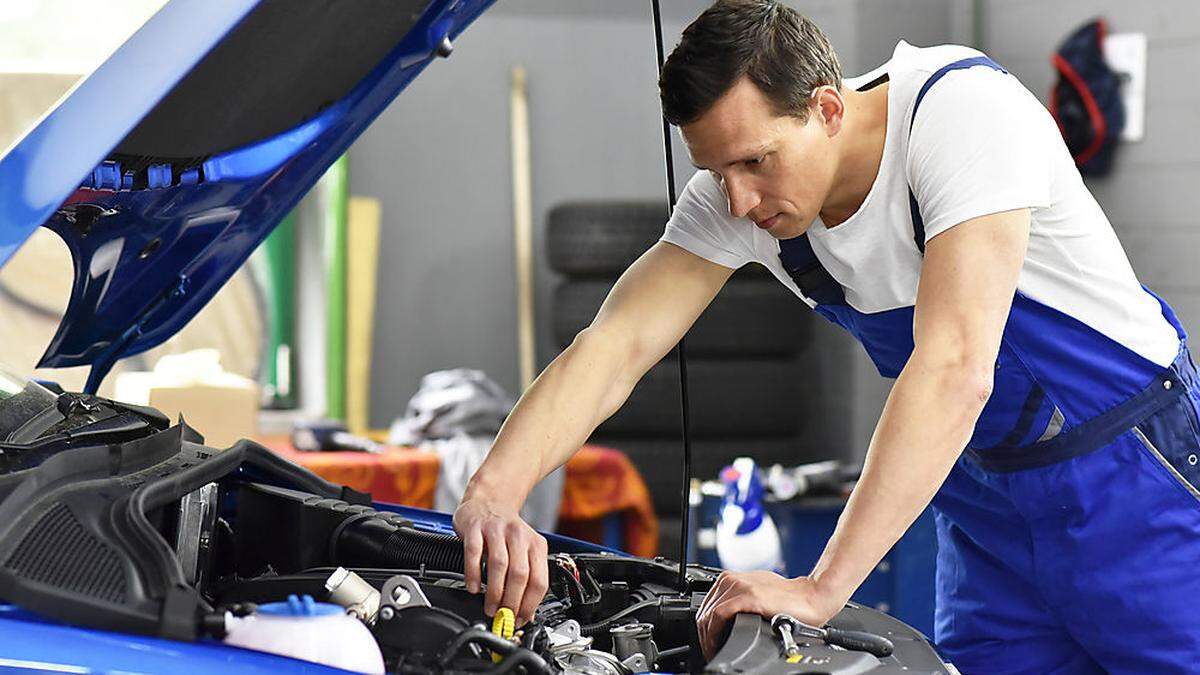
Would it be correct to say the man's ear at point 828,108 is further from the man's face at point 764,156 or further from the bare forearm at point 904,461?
the bare forearm at point 904,461

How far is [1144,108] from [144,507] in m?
3.88

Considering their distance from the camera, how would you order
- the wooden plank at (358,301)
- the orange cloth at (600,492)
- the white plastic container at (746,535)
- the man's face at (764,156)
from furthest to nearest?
the wooden plank at (358,301)
the orange cloth at (600,492)
the white plastic container at (746,535)
the man's face at (764,156)

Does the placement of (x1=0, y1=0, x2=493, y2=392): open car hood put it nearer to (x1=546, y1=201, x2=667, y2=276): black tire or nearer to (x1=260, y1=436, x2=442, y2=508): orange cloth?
(x1=260, y1=436, x2=442, y2=508): orange cloth

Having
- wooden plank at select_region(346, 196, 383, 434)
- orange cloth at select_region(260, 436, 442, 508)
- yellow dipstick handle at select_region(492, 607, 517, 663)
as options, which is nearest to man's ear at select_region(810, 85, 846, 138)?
yellow dipstick handle at select_region(492, 607, 517, 663)

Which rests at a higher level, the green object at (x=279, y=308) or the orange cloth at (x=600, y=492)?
the green object at (x=279, y=308)

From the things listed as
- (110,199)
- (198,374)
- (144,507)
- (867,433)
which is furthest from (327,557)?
(867,433)

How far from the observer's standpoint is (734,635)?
1.35 metres

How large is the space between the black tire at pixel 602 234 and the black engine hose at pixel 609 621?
365 cm

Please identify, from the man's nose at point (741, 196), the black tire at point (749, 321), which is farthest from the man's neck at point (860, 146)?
the black tire at point (749, 321)

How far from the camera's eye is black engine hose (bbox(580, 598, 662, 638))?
4.93 feet

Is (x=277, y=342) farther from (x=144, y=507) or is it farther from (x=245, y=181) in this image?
(x=144, y=507)

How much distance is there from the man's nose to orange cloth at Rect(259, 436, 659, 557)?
2.65 m

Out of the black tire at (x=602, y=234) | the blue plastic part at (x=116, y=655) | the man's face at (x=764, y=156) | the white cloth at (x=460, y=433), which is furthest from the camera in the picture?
the black tire at (x=602, y=234)

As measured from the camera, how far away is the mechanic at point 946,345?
1.50 meters
